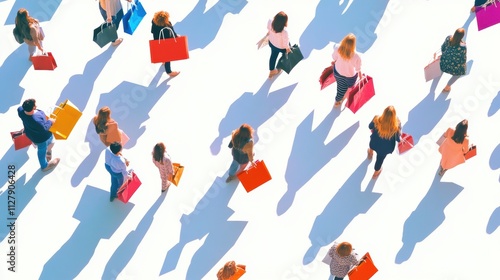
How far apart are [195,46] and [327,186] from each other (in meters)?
3.35

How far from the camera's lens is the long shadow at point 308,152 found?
10.9 meters

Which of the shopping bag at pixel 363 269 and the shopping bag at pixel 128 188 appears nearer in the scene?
the shopping bag at pixel 363 269

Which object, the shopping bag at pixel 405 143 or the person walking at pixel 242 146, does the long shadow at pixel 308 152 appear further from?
the shopping bag at pixel 405 143

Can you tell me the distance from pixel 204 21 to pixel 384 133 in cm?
405

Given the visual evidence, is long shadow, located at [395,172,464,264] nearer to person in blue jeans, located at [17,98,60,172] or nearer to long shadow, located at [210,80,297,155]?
long shadow, located at [210,80,297,155]

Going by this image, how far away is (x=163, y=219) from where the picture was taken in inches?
420

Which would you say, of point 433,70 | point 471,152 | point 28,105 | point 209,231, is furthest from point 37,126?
point 471,152

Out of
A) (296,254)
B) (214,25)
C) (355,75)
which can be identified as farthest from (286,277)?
(214,25)

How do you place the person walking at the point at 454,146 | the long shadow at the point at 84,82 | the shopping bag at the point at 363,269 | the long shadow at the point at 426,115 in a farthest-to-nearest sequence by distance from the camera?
the long shadow at the point at 84,82 < the long shadow at the point at 426,115 < the person walking at the point at 454,146 < the shopping bag at the point at 363,269

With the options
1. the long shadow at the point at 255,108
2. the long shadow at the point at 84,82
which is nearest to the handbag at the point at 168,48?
the long shadow at the point at 255,108

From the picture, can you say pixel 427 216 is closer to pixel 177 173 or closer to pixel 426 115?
pixel 426 115

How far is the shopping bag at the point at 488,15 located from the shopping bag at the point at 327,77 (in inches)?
99.9

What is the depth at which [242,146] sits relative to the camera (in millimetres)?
10172

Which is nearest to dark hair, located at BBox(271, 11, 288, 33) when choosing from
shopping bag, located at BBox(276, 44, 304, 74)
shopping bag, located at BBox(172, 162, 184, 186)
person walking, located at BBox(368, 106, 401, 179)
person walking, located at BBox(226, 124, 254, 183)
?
shopping bag, located at BBox(276, 44, 304, 74)
